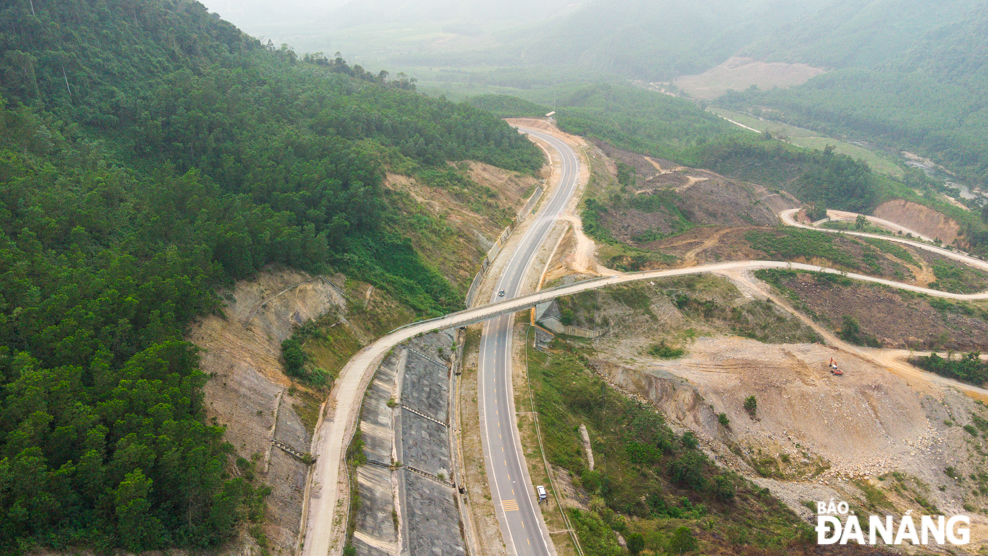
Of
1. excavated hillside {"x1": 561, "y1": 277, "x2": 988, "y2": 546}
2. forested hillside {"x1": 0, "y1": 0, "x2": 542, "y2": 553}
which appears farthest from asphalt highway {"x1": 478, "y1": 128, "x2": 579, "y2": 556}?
excavated hillside {"x1": 561, "y1": 277, "x2": 988, "y2": 546}

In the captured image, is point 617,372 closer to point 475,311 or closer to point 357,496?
point 475,311

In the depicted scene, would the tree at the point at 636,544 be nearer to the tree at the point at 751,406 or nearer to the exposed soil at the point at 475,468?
the exposed soil at the point at 475,468

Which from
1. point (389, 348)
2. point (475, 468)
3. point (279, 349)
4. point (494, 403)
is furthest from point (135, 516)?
point (494, 403)

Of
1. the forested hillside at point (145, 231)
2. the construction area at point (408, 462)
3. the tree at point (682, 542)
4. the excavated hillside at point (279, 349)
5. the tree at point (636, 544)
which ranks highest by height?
the forested hillside at point (145, 231)

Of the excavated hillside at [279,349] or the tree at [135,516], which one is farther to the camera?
the excavated hillside at [279,349]

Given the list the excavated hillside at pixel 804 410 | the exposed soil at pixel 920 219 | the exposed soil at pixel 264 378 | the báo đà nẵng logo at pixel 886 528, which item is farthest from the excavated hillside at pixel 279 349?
the exposed soil at pixel 920 219

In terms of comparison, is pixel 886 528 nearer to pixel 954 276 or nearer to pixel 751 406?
pixel 751 406
